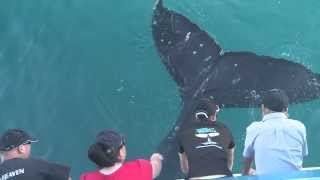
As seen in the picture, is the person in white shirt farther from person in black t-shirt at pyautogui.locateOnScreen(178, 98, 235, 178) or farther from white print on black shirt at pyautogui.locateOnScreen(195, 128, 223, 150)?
white print on black shirt at pyautogui.locateOnScreen(195, 128, 223, 150)

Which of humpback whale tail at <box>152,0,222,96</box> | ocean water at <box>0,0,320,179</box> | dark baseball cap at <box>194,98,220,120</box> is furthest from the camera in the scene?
ocean water at <box>0,0,320,179</box>

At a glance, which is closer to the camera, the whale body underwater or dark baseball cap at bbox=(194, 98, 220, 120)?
dark baseball cap at bbox=(194, 98, 220, 120)

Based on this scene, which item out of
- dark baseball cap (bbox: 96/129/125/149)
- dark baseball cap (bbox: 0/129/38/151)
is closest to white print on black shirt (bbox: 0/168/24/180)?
dark baseball cap (bbox: 0/129/38/151)

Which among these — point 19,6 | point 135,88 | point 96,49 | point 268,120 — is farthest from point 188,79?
point 19,6

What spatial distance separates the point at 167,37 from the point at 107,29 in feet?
3.90

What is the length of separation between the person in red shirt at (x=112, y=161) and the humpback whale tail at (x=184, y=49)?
10.4 feet

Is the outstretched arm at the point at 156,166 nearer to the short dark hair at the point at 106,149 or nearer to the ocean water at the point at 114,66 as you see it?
the short dark hair at the point at 106,149

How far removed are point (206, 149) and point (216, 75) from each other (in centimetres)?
300

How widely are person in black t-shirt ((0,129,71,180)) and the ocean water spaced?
3.22m

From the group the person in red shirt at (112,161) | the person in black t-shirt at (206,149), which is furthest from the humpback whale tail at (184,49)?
the person in red shirt at (112,161)

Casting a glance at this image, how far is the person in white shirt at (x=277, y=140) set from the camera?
5.85 meters

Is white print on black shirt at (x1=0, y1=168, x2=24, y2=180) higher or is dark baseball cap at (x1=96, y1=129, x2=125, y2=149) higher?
dark baseball cap at (x1=96, y1=129, x2=125, y2=149)

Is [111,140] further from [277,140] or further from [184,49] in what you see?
[184,49]

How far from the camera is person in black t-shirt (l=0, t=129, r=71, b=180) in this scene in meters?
5.23
